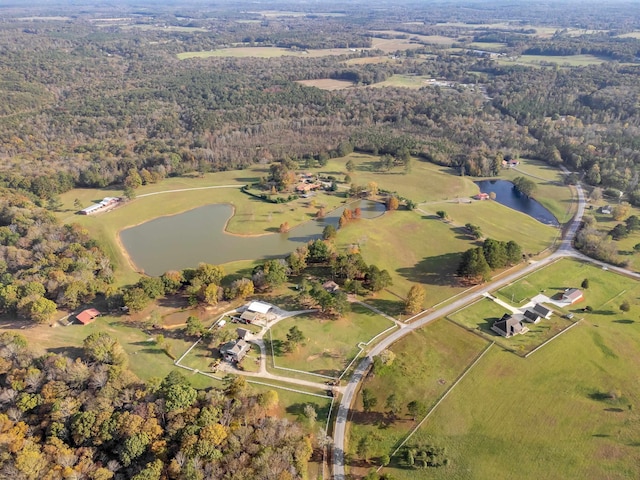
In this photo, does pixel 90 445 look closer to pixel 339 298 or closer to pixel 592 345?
pixel 339 298

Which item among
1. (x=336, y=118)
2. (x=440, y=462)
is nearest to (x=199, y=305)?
(x=440, y=462)

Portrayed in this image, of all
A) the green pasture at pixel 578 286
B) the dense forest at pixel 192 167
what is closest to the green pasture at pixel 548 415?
the green pasture at pixel 578 286

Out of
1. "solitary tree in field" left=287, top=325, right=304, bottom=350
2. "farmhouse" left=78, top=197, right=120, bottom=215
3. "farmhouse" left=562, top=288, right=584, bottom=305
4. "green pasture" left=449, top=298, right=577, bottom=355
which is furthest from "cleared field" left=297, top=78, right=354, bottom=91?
"solitary tree in field" left=287, top=325, right=304, bottom=350

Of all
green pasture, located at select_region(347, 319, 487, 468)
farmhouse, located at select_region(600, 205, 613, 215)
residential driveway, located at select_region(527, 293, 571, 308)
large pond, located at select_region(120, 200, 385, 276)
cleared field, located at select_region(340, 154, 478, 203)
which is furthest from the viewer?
cleared field, located at select_region(340, 154, 478, 203)

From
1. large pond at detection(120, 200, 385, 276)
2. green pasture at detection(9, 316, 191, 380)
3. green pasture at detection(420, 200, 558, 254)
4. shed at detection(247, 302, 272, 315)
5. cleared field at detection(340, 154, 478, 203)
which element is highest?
shed at detection(247, 302, 272, 315)

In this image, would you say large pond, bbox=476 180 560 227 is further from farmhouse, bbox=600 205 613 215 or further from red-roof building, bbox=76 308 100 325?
red-roof building, bbox=76 308 100 325

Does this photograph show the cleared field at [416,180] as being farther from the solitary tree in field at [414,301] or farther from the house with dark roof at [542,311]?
the house with dark roof at [542,311]

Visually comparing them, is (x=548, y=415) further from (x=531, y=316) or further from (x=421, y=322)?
(x=421, y=322)
